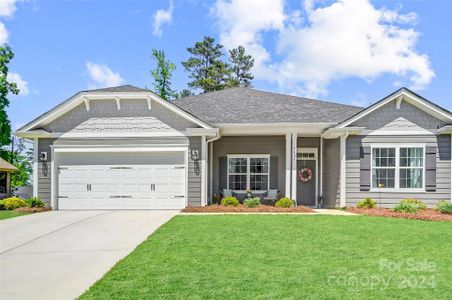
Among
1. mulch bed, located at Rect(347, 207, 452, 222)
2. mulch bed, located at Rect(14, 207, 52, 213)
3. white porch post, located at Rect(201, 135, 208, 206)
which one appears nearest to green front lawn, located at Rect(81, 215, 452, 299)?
mulch bed, located at Rect(347, 207, 452, 222)

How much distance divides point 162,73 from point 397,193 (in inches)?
895

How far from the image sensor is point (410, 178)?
14.2 m

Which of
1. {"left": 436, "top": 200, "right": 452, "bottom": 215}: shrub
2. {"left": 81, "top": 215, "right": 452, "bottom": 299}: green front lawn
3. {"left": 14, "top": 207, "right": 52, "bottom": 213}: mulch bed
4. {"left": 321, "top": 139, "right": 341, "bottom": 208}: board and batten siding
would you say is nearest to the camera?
{"left": 81, "top": 215, "right": 452, "bottom": 299}: green front lawn

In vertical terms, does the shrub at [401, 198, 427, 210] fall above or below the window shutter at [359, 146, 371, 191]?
below

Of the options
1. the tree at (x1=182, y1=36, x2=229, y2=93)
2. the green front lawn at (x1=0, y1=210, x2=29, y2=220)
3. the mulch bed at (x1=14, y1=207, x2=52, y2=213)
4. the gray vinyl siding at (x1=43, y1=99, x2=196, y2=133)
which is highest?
the tree at (x1=182, y1=36, x2=229, y2=93)

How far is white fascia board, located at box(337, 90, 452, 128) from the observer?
14.0 metres

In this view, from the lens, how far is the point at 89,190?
14.5 metres

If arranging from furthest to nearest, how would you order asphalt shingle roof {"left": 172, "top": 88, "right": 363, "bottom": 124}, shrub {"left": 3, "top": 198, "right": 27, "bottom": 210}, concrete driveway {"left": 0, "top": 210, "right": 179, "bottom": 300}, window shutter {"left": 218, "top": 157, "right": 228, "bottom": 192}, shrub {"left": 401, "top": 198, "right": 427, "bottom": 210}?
window shutter {"left": 218, "top": 157, "right": 228, "bottom": 192}, asphalt shingle roof {"left": 172, "top": 88, "right": 363, "bottom": 124}, shrub {"left": 3, "top": 198, "right": 27, "bottom": 210}, shrub {"left": 401, "top": 198, "right": 427, "bottom": 210}, concrete driveway {"left": 0, "top": 210, "right": 179, "bottom": 300}

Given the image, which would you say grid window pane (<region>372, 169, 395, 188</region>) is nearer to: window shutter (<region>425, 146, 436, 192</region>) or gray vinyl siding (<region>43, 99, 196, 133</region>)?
window shutter (<region>425, 146, 436, 192</region>)

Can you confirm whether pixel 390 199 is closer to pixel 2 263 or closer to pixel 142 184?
pixel 142 184

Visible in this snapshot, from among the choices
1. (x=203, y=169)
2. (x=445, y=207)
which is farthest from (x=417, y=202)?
(x=203, y=169)

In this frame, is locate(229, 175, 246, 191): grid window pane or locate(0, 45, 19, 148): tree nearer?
locate(229, 175, 246, 191): grid window pane

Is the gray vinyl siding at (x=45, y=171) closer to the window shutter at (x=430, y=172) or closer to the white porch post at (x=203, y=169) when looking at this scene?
the white porch post at (x=203, y=169)

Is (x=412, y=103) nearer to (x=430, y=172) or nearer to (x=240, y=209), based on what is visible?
(x=430, y=172)
